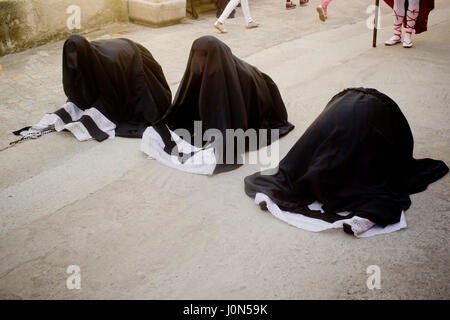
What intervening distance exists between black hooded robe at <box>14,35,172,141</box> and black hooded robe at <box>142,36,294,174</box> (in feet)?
1.47

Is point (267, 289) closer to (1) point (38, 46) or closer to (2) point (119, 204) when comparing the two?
(2) point (119, 204)

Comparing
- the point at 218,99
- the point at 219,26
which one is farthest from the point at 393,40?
the point at 218,99

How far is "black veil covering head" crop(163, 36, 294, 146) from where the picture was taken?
4043 mm

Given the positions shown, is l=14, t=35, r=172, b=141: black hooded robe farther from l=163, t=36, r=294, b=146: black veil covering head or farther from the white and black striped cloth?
l=163, t=36, r=294, b=146: black veil covering head

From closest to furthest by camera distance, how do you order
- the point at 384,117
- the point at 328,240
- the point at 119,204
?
the point at 328,240
the point at 384,117
the point at 119,204

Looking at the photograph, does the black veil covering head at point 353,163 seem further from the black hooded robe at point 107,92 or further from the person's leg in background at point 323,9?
the person's leg in background at point 323,9

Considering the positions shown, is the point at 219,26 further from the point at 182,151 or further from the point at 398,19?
the point at 182,151

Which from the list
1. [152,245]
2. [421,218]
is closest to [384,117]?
[421,218]

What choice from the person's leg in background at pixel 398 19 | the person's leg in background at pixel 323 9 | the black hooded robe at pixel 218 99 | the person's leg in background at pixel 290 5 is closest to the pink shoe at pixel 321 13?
the person's leg in background at pixel 323 9

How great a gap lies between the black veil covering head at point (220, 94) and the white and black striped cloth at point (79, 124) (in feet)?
2.31

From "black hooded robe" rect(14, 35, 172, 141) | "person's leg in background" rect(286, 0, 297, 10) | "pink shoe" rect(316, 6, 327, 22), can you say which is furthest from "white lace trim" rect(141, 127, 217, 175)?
"person's leg in background" rect(286, 0, 297, 10)

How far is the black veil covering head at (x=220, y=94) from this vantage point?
13.3 ft

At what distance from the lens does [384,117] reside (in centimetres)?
321
